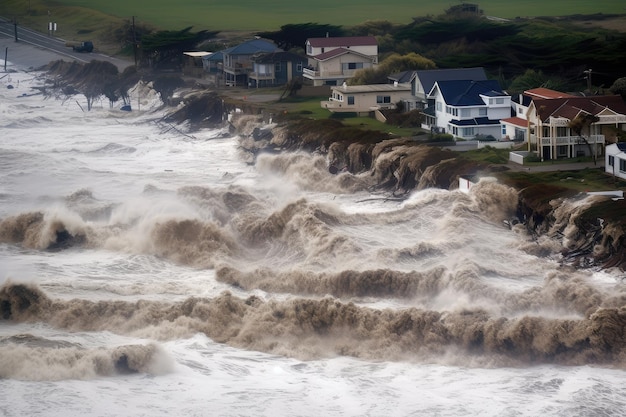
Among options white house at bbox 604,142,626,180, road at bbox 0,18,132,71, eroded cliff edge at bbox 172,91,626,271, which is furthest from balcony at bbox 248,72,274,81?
white house at bbox 604,142,626,180

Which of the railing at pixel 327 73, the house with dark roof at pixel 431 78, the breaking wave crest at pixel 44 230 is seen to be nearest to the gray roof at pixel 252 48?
the railing at pixel 327 73

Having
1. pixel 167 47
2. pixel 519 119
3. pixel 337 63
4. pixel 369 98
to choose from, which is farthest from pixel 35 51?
pixel 519 119

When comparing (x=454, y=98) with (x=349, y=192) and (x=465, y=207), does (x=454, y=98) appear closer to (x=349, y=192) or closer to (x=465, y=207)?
(x=349, y=192)

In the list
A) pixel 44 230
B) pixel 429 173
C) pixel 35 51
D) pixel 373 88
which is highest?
pixel 35 51

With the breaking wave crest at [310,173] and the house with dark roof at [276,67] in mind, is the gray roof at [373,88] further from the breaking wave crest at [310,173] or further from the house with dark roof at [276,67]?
the house with dark roof at [276,67]

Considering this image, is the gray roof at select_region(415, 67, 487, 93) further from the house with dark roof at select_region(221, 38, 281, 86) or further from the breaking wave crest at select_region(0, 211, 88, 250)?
the breaking wave crest at select_region(0, 211, 88, 250)

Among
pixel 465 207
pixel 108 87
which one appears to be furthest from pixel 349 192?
pixel 108 87

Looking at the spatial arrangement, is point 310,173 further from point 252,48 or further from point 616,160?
point 252,48
